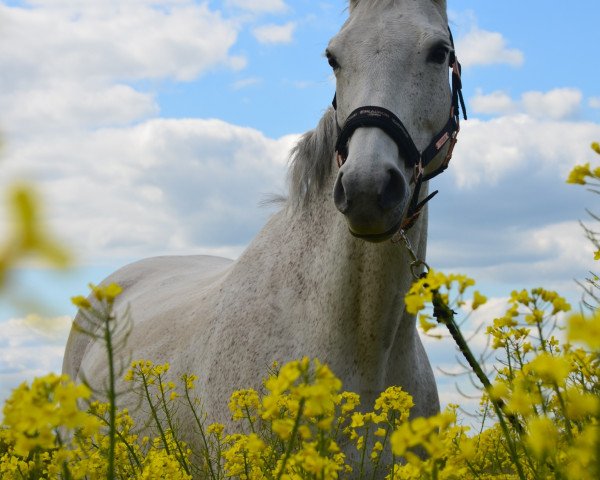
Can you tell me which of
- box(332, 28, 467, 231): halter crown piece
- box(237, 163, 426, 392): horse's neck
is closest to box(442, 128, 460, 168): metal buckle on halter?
box(332, 28, 467, 231): halter crown piece

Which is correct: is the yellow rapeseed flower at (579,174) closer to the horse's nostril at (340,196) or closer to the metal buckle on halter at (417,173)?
the horse's nostril at (340,196)

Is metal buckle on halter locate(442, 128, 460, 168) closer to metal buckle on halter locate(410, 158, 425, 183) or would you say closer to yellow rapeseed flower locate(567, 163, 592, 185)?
metal buckle on halter locate(410, 158, 425, 183)

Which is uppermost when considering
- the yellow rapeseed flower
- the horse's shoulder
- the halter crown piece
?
the horse's shoulder

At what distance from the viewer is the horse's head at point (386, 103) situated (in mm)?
3188

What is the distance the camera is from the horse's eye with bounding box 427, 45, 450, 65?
388 cm

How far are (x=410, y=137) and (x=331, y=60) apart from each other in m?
0.82

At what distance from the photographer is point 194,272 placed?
7.54 m

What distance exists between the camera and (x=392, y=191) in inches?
128

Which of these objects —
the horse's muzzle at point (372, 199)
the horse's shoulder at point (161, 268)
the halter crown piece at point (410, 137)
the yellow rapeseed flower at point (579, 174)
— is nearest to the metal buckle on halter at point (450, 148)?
the halter crown piece at point (410, 137)

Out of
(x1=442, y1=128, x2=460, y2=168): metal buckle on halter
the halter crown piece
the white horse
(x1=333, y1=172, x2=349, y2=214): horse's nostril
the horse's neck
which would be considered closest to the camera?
(x1=333, y1=172, x2=349, y2=214): horse's nostril

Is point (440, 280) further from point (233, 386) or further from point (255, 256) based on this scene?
point (255, 256)

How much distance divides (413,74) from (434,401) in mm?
2060

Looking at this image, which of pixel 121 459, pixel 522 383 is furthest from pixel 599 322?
pixel 121 459

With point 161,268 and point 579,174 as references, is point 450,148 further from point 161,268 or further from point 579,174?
point 161,268
